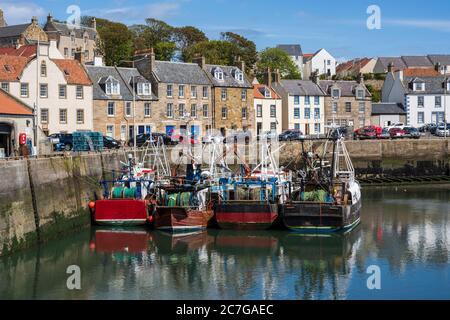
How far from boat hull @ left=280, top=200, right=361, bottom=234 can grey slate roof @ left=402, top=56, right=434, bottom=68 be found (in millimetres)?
78954

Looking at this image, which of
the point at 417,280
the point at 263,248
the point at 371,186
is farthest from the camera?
the point at 371,186

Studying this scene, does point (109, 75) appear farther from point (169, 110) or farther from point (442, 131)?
point (442, 131)

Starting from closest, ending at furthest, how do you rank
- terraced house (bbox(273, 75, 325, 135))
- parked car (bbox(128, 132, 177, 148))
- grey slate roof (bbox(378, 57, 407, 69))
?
parked car (bbox(128, 132, 177, 148)) < terraced house (bbox(273, 75, 325, 135)) < grey slate roof (bbox(378, 57, 407, 69))

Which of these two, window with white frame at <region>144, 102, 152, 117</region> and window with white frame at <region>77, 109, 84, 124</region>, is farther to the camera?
window with white frame at <region>144, 102, 152, 117</region>

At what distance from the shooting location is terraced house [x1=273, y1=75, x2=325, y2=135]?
218ft

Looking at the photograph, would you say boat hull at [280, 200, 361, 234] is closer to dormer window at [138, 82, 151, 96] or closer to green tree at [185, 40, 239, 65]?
dormer window at [138, 82, 151, 96]

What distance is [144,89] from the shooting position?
55656 mm

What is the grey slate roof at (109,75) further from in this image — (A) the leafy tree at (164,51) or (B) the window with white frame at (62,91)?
(A) the leafy tree at (164,51)

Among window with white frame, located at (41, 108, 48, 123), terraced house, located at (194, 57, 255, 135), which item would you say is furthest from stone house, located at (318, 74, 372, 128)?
window with white frame, located at (41, 108, 48, 123)

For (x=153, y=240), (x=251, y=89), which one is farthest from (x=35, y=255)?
(x=251, y=89)

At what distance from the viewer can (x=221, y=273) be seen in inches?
969
